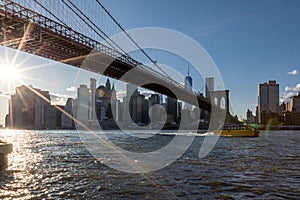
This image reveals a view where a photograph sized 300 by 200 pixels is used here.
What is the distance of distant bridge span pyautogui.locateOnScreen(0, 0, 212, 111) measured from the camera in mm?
31500

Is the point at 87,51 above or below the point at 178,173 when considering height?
above

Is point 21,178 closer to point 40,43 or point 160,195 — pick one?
point 160,195

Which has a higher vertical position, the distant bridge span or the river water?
the distant bridge span

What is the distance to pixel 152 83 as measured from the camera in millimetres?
67312

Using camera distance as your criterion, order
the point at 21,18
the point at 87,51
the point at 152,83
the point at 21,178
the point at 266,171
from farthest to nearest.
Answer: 1. the point at 152,83
2. the point at 87,51
3. the point at 21,18
4. the point at 266,171
5. the point at 21,178

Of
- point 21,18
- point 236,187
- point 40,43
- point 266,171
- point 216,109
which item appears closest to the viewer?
point 236,187

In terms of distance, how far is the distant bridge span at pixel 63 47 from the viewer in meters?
31.5

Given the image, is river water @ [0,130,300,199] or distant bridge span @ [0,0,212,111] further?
distant bridge span @ [0,0,212,111]

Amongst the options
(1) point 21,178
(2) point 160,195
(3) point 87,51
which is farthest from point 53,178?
(3) point 87,51

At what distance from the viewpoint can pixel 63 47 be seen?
41.0 meters

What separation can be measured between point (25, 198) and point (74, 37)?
31.6m

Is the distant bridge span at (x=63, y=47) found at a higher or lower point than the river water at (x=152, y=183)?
higher

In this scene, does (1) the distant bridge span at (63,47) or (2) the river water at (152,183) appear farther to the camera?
(1) the distant bridge span at (63,47)

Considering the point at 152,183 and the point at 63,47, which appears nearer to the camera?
the point at 152,183
